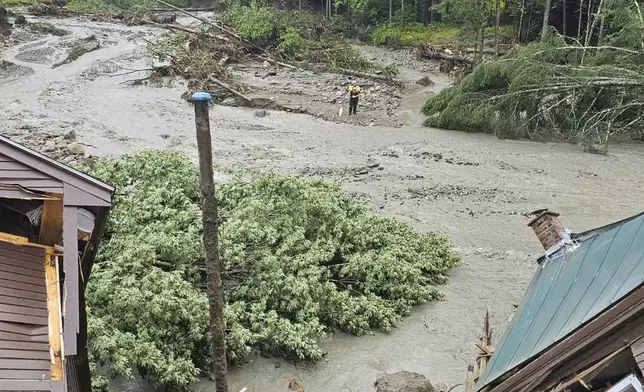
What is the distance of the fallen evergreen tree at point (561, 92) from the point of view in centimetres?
1820

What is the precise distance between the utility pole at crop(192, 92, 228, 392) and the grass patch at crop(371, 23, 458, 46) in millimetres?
33554

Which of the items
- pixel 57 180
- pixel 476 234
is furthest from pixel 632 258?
pixel 476 234

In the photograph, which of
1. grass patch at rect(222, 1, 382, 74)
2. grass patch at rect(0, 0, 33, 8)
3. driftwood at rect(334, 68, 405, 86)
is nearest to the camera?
driftwood at rect(334, 68, 405, 86)

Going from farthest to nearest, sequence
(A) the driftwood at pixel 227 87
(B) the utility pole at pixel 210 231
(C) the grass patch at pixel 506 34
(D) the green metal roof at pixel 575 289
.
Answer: (C) the grass patch at pixel 506 34 < (A) the driftwood at pixel 227 87 < (B) the utility pole at pixel 210 231 < (D) the green metal roof at pixel 575 289

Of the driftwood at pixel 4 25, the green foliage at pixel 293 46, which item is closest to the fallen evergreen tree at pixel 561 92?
the green foliage at pixel 293 46

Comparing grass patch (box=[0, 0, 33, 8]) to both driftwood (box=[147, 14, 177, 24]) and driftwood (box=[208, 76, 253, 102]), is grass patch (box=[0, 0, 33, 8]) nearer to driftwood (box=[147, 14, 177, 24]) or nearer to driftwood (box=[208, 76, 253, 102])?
driftwood (box=[147, 14, 177, 24])

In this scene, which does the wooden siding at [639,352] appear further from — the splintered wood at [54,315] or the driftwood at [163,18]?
the driftwood at [163,18]

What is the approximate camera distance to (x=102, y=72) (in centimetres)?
3008

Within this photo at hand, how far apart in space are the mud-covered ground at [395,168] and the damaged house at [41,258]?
11.9ft

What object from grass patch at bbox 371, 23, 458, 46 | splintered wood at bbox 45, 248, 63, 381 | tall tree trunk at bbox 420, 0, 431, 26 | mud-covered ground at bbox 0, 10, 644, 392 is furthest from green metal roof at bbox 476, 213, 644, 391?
tall tree trunk at bbox 420, 0, 431, 26

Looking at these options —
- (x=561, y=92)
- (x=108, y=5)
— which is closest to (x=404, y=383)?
(x=561, y=92)

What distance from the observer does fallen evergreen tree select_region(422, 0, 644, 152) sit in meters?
18.2

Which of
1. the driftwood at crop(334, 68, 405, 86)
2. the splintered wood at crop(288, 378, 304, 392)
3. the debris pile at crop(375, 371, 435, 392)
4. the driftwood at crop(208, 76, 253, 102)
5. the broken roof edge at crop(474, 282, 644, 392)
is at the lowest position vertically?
the splintered wood at crop(288, 378, 304, 392)

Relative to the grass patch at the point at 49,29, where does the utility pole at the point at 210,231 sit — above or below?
below
